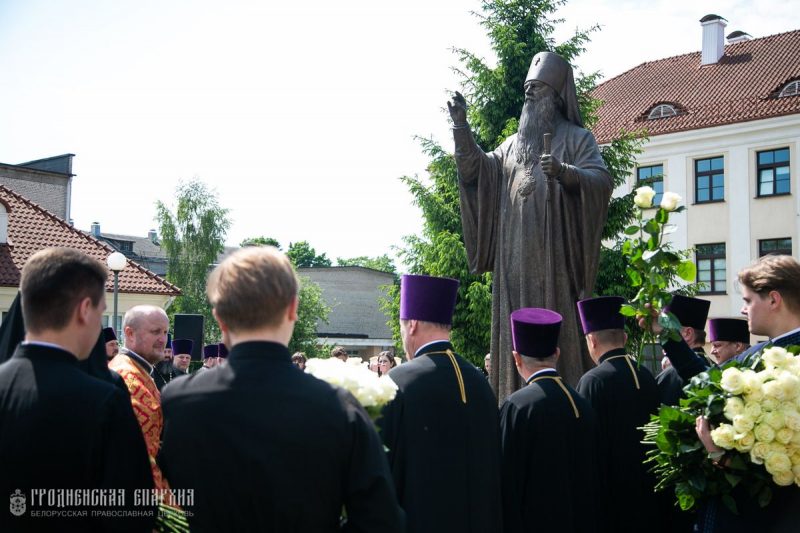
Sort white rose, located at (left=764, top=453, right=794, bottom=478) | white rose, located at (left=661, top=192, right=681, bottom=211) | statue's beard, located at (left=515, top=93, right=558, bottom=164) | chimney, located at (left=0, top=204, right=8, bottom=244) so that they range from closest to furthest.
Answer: white rose, located at (left=764, top=453, right=794, bottom=478) < white rose, located at (left=661, top=192, right=681, bottom=211) < statue's beard, located at (left=515, top=93, right=558, bottom=164) < chimney, located at (left=0, top=204, right=8, bottom=244)

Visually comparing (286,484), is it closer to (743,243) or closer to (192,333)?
(192,333)

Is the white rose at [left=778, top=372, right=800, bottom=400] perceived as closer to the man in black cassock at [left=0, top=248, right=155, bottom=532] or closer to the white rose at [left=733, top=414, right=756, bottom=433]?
the white rose at [left=733, top=414, right=756, bottom=433]

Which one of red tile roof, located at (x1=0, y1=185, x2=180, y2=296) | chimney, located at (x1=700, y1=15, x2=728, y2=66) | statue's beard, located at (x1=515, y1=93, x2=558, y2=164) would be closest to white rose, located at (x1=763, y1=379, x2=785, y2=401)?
statue's beard, located at (x1=515, y1=93, x2=558, y2=164)

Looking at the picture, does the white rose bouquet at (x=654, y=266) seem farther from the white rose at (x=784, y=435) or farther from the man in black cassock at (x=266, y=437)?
the man in black cassock at (x=266, y=437)

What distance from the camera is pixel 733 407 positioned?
4.02m

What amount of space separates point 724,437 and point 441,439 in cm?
135

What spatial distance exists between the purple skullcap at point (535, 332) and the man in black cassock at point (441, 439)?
1.76 ft

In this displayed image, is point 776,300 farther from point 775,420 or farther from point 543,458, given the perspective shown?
point 543,458

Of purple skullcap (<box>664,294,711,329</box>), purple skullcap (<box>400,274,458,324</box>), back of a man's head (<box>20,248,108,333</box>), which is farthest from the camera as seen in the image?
purple skullcap (<box>664,294,711,329</box>)

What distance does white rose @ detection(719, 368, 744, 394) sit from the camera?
404cm

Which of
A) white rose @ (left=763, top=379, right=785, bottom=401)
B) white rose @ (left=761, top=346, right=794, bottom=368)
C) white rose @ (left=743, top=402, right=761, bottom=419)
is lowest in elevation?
white rose @ (left=743, top=402, right=761, bottom=419)

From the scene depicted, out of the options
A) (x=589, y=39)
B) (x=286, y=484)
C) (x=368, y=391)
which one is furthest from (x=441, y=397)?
(x=589, y=39)

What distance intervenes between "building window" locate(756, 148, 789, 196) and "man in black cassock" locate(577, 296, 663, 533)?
1175 inches

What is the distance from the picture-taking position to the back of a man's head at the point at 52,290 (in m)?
3.05
